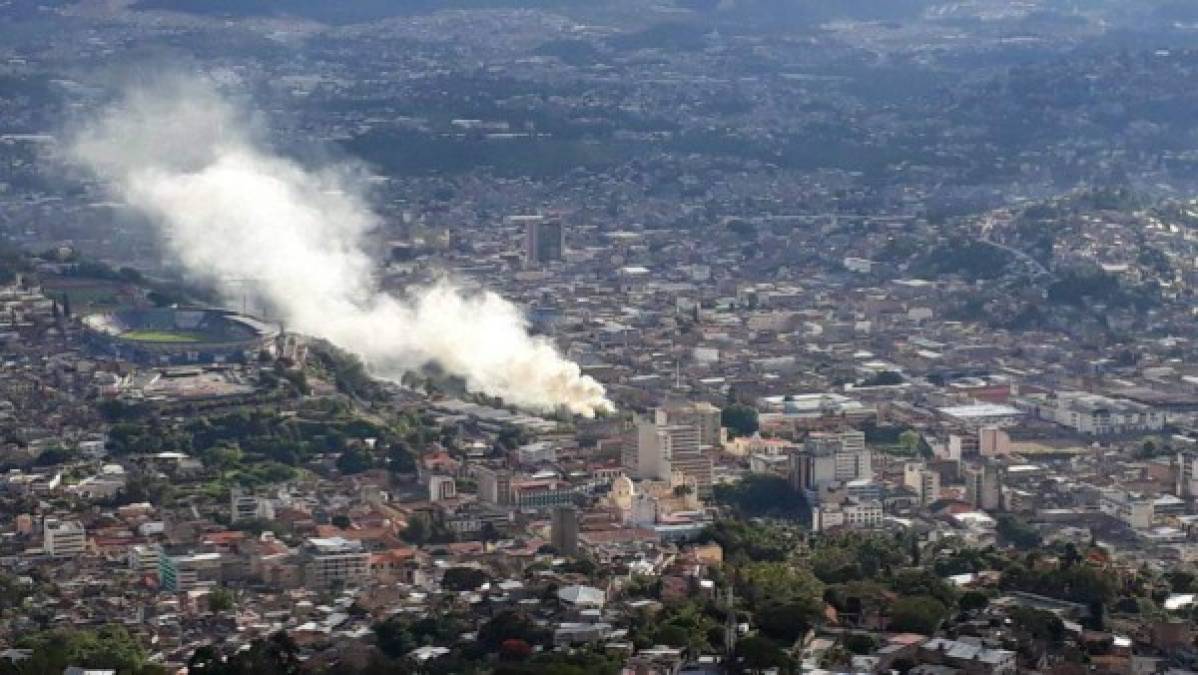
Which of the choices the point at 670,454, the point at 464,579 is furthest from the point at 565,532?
the point at 670,454

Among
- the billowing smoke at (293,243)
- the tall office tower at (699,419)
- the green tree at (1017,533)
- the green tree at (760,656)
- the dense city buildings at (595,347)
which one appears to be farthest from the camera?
the billowing smoke at (293,243)

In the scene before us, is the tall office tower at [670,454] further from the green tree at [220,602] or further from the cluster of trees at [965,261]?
the cluster of trees at [965,261]

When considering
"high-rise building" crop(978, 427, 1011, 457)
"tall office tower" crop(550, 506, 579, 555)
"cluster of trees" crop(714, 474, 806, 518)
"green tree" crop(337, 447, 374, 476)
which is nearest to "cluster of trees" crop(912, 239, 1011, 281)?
"high-rise building" crop(978, 427, 1011, 457)

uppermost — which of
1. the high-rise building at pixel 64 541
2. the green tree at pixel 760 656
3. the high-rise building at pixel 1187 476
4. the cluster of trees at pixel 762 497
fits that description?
the green tree at pixel 760 656

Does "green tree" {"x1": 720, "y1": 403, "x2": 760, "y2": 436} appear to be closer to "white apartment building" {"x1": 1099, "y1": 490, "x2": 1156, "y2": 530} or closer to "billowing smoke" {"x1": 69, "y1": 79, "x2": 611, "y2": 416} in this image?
"billowing smoke" {"x1": 69, "y1": 79, "x2": 611, "y2": 416}

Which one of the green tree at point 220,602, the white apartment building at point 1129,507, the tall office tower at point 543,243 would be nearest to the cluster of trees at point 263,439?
the green tree at point 220,602

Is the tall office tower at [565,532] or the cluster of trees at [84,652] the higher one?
the cluster of trees at [84,652]

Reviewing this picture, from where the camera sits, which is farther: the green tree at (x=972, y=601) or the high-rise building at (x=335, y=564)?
the high-rise building at (x=335, y=564)
